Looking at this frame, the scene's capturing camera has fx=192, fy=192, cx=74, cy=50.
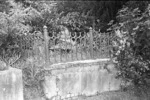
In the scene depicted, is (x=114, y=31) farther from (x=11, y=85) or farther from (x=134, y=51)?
(x=11, y=85)

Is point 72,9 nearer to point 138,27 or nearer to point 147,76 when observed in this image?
point 138,27

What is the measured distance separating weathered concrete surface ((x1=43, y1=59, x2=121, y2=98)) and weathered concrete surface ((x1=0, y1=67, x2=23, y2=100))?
0.66 metres

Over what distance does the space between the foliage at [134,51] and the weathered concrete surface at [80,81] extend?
0.30 metres

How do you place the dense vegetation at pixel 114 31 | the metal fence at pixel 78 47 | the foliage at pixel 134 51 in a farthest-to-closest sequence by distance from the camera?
the foliage at pixel 134 51 < the metal fence at pixel 78 47 < the dense vegetation at pixel 114 31

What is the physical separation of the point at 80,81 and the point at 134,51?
1.68 m

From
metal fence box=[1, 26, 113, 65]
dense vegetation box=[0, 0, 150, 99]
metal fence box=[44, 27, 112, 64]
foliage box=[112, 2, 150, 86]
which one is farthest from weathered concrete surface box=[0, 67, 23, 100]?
foliage box=[112, 2, 150, 86]

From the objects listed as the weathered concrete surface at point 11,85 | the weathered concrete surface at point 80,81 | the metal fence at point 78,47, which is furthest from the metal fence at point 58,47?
the weathered concrete surface at point 11,85

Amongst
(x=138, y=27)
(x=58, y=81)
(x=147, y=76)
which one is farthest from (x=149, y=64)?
(x=58, y=81)

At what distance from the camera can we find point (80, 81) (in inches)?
179

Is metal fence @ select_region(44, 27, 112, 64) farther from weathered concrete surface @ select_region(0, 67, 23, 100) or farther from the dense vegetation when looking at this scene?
weathered concrete surface @ select_region(0, 67, 23, 100)

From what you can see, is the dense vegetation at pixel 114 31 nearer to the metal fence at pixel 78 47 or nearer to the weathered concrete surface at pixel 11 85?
the metal fence at pixel 78 47

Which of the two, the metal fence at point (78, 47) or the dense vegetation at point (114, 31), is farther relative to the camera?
the metal fence at point (78, 47)

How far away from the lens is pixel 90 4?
8766 mm

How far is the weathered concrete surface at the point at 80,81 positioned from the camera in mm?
4258
